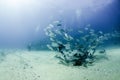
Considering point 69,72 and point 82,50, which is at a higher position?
point 82,50

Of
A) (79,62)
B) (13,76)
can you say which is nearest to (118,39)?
(79,62)

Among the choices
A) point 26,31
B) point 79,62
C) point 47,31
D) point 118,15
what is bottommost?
point 79,62

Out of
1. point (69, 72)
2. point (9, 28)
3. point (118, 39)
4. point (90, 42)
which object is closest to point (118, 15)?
point (118, 39)

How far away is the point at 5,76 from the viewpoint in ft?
20.2

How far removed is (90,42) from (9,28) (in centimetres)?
11062

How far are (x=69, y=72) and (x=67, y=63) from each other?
A: 208 centimetres

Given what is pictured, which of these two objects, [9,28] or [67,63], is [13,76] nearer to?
[67,63]

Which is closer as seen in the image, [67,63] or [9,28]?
[67,63]

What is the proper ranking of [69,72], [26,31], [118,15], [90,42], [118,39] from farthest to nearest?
[26,31] → [118,15] → [118,39] → [90,42] → [69,72]

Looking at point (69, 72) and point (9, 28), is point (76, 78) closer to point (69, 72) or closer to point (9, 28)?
point (69, 72)

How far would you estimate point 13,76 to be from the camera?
6195 millimetres

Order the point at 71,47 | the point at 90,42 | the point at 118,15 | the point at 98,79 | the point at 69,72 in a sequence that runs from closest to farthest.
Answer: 1. the point at 98,79
2. the point at 69,72
3. the point at 71,47
4. the point at 90,42
5. the point at 118,15

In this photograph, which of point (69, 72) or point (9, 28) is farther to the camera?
point (9, 28)

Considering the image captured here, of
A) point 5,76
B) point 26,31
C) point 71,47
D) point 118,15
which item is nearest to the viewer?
point 5,76
